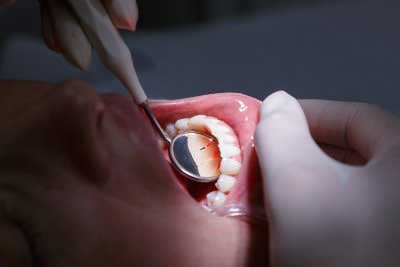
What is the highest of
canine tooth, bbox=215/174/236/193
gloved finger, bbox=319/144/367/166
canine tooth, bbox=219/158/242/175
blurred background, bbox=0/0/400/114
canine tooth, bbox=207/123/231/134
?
gloved finger, bbox=319/144/367/166

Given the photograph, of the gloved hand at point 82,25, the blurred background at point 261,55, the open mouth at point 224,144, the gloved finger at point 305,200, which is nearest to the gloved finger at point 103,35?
the gloved hand at point 82,25

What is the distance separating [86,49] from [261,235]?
33 cm

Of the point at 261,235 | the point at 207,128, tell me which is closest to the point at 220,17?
the point at 207,128

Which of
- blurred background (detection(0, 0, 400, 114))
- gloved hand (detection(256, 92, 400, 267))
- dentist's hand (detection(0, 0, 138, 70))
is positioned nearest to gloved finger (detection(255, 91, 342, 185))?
gloved hand (detection(256, 92, 400, 267))

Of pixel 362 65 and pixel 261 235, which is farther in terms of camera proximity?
pixel 362 65

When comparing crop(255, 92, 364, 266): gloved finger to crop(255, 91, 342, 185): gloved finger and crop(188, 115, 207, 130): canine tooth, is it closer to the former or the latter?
crop(255, 91, 342, 185): gloved finger

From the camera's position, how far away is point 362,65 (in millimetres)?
1494

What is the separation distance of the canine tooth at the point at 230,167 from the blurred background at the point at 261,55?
59 centimetres

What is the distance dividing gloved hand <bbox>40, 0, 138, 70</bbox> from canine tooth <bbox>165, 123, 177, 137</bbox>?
170 millimetres

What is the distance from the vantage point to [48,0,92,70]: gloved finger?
741 mm

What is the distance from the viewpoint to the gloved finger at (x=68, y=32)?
0.74 m

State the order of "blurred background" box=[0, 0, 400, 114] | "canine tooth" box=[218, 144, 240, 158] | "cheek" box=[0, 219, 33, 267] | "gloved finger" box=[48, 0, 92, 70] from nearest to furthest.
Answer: "cheek" box=[0, 219, 33, 267]
"gloved finger" box=[48, 0, 92, 70]
"canine tooth" box=[218, 144, 240, 158]
"blurred background" box=[0, 0, 400, 114]

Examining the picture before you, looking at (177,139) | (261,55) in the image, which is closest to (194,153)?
(177,139)

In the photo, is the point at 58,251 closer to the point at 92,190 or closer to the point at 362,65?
the point at 92,190
